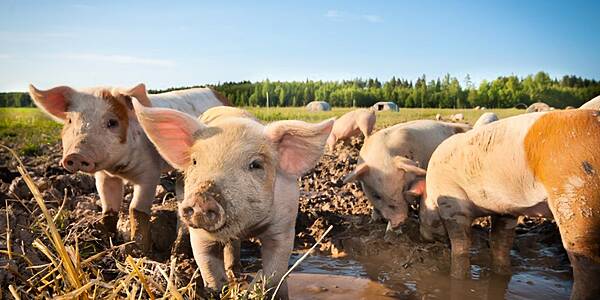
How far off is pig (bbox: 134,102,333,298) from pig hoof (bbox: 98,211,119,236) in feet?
6.72

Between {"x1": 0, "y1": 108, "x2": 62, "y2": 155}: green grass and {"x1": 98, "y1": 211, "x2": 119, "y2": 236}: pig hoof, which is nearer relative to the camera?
{"x1": 98, "y1": 211, "x2": 119, "y2": 236}: pig hoof

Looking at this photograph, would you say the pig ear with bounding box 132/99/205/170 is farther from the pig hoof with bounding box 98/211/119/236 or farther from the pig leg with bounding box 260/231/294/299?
the pig hoof with bounding box 98/211/119/236

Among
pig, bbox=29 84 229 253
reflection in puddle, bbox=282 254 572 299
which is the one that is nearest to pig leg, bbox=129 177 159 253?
pig, bbox=29 84 229 253

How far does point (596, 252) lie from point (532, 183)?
23.8 inches

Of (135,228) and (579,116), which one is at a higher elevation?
(579,116)

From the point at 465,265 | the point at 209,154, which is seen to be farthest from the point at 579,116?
the point at 209,154

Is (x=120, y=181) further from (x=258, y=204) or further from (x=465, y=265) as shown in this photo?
(x=465, y=265)

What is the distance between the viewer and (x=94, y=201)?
6.46 meters

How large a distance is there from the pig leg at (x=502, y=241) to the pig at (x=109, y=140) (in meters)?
3.18

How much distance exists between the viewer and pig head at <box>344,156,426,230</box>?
→ 6111 millimetres

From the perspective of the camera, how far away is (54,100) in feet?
15.9

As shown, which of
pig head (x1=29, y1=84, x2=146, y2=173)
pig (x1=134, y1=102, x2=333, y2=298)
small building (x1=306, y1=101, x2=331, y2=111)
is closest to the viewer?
pig (x1=134, y1=102, x2=333, y2=298)

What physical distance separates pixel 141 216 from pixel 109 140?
74 centimetres

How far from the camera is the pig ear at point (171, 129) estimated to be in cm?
332
